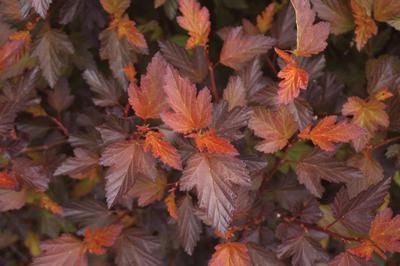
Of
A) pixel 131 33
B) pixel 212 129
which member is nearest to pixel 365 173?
pixel 212 129

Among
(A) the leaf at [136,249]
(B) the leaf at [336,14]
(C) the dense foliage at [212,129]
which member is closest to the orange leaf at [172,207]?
(C) the dense foliage at [212,129]

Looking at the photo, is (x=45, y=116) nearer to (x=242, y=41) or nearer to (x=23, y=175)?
(x=23, y=175)

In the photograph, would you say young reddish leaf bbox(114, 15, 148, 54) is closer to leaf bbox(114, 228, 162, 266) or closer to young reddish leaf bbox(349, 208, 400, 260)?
leaf bbox(114, 228, 162, 266)

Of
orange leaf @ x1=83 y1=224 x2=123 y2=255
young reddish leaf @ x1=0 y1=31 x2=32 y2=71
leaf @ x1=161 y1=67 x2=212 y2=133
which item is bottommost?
orange leaf @ x1=83 y1=224 x2=123 y2=255

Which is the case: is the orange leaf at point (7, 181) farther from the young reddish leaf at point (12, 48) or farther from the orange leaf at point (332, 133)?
the orange leaf at point (332, 133)

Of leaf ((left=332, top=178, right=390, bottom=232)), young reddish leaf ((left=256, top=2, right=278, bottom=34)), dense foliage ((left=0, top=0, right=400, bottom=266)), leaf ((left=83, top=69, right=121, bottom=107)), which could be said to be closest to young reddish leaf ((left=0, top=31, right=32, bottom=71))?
dense foliage ((left=0, top=0, right=400, bottom=266))

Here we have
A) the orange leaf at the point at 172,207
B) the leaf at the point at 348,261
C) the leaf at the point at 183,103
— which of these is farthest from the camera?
the orange leaf at the point at 172,207

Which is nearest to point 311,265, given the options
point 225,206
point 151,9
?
point 225,206
